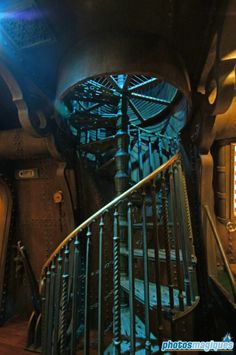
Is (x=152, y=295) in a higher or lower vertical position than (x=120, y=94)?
lower

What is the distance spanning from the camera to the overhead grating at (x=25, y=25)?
1475 mm

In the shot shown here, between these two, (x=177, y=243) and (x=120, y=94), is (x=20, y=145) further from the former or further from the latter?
(x=177, y=243)

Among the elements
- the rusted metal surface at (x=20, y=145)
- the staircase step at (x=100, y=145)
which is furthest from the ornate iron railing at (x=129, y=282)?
the rusted metal surface at (x=20, y=145)

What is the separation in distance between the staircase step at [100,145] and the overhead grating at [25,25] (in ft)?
3.82

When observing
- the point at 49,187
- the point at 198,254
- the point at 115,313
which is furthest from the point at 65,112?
the point at 198,254

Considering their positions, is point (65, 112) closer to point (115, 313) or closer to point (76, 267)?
point (76, 267)

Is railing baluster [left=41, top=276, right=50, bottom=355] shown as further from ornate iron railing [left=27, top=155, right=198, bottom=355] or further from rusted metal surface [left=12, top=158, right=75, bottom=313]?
rusted metal surface [left=12, top=158, right=75, bottom=313]

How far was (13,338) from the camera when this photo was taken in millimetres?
2531

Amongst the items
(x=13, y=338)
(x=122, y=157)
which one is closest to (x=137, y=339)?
(x=122, y=157)

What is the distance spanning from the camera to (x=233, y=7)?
50.0 inches

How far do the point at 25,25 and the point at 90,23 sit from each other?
50 cm

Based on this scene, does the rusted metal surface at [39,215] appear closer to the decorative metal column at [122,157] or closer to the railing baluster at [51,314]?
the decorative metal column at [122,157]

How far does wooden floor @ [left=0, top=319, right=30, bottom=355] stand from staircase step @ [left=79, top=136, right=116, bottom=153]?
7.60 ft

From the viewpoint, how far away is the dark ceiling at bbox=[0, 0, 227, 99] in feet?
4.81
